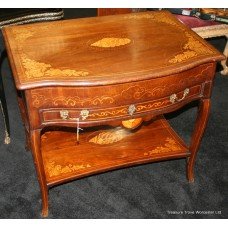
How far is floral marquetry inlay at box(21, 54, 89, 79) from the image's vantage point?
1.28 metres

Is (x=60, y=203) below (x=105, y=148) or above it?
below

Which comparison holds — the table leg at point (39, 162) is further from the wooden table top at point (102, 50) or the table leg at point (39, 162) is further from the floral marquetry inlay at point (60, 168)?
the wooden table top at point (102, 50)

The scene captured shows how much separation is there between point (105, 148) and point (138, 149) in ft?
0.67

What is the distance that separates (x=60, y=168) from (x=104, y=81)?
698 mm

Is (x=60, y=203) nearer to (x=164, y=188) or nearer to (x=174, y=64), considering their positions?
(x=164, y=188)

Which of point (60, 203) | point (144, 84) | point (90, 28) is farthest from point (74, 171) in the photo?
point (90, 28)

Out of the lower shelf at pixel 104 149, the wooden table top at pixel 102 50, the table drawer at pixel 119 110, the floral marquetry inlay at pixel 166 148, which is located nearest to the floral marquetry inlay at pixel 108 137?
the lower shelf at pixel 104 149

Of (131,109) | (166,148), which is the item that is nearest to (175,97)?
(131,109)

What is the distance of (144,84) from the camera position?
1364 mm

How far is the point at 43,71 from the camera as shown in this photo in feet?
4.28

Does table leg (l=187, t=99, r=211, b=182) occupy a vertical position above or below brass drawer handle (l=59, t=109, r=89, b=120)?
below

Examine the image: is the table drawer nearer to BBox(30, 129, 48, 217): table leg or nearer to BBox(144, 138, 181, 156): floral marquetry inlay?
BBox(30, 129, 48, 217): table leg

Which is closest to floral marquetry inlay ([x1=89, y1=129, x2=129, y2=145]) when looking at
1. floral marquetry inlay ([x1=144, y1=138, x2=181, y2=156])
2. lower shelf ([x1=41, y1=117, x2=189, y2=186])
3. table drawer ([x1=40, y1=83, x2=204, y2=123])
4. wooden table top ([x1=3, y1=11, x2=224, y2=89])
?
lower shelf ([x1=41, y1=117, x2=189, y2=186])

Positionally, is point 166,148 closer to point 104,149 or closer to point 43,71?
point 104,149
